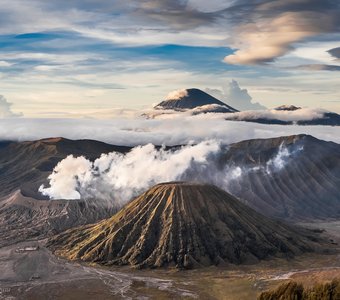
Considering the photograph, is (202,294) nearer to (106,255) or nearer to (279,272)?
(279,272)


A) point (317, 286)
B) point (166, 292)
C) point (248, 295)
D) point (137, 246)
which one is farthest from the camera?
point (137, 246)

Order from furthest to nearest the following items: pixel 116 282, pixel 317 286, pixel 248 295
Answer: pixel 116 282
pixel 248 295
pixel 317 286

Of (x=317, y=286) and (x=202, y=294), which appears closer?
(x=317, y=286)

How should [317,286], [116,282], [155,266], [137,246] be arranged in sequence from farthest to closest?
[137,246]
[155,266]
[116,282]
[317,286]

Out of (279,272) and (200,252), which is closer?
(279,272)

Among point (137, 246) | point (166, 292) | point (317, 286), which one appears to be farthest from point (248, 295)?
point (137, 246)

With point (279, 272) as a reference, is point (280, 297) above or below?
above

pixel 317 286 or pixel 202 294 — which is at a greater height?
pixel 317 286

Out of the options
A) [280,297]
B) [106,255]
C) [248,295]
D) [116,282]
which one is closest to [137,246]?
[106,255]

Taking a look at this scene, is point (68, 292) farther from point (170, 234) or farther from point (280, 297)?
point (280, 297)
